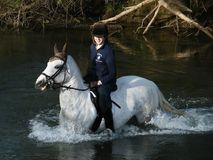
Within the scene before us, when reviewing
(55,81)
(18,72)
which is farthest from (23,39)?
(55,81)

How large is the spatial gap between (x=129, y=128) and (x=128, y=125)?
91mm

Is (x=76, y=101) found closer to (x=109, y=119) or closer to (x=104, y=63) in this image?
(x=109, y=119)

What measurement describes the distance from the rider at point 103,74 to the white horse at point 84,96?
112 mm

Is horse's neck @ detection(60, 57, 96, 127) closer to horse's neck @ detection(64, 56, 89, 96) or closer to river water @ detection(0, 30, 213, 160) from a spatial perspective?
horse's neck @ detection(64, 56, 89, 96)

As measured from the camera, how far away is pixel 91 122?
30.2ft

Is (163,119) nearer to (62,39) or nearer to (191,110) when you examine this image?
(191,110)

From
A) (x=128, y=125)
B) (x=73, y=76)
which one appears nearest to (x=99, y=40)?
(x=73, y=76)

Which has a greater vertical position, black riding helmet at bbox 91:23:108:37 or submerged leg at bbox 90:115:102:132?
black riding helmet at bbox 91:23:108:37

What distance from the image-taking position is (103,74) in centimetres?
923

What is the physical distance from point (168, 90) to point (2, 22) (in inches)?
384

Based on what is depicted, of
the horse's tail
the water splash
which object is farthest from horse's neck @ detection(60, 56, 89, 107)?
the horse's tail

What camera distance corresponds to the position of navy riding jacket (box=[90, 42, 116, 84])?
916 centimetres

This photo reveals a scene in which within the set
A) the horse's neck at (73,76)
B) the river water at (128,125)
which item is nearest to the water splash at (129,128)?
the river water at (128,125)

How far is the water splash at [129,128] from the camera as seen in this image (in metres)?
9.20
